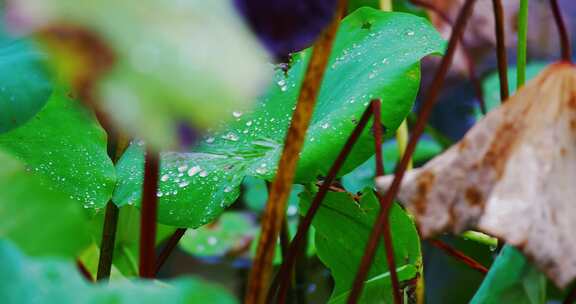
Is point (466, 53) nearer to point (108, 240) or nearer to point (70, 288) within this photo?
point (108, 240)

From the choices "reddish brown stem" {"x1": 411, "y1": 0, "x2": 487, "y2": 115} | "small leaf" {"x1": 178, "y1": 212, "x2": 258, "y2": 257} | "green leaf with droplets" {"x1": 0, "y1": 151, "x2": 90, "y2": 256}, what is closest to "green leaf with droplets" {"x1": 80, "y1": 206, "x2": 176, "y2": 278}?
"reddish brown stem" {"x1": 411, "y1": 0, "x2": 487, "y2": 115}

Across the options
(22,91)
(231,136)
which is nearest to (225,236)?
(231,136)

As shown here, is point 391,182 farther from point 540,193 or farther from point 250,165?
point 250,165

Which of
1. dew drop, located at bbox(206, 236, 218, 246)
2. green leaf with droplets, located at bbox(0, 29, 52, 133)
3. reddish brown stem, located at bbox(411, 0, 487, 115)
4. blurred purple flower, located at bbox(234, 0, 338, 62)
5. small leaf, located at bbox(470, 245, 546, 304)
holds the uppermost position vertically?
blurred purple flower, located at bbox(234, 0, 338, 62)

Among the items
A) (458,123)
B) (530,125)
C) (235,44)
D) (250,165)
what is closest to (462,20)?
(530,125)

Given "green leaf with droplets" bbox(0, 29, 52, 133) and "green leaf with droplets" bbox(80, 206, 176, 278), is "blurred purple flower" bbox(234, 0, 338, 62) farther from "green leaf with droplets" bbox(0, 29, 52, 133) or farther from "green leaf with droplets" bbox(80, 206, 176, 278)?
"green leaf with droplets" bbox(80, 206, 176, 278)

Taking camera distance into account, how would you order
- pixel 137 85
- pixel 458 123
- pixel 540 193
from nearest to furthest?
pixel 137 85, pixel 540 193, pixel 458 123
